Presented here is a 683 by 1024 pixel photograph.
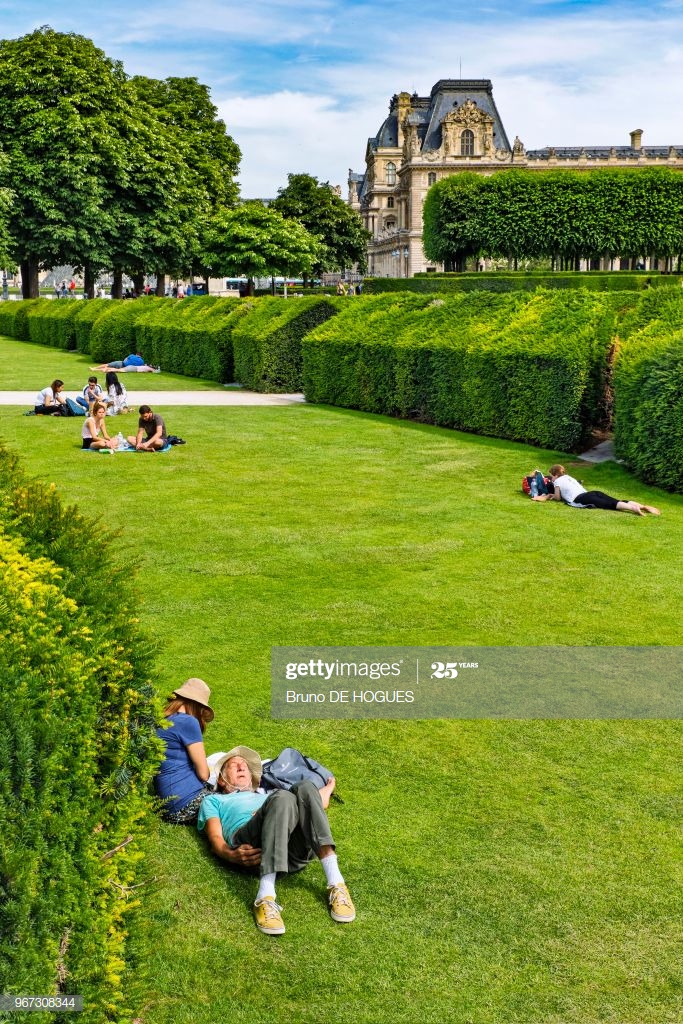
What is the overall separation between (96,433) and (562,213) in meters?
49.5

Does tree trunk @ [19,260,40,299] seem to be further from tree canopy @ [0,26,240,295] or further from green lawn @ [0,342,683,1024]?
green lawn @ [0,342,683,1024]

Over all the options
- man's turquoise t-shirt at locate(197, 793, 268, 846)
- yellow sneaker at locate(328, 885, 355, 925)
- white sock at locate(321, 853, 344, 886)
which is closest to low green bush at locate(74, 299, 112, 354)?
man's turquoise t-shirt at locate(197, 793, 268, 846)

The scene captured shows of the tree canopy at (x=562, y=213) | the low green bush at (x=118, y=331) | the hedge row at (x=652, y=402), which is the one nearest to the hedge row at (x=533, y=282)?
the tree canopy at (x=562, y=213)

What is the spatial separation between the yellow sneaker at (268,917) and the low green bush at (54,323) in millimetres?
35605

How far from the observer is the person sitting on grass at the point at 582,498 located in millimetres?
12258

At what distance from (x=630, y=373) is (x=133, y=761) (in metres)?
11.7

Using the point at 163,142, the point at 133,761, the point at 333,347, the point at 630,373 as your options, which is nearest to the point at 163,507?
the point at 630,373

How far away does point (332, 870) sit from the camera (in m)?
4.94

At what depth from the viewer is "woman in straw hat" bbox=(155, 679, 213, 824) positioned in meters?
5.54

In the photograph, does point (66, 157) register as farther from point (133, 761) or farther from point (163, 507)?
point (133, 761)

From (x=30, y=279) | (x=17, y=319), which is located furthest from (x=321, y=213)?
(x=17, y=319)

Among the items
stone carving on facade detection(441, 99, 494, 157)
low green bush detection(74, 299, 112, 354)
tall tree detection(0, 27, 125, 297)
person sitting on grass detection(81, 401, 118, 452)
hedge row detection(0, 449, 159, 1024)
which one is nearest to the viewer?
hedge row detection(0, 449, 159, 1024)

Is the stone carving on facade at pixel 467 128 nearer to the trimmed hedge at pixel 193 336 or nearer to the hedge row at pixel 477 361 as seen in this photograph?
the trimmed hedge at pixel 193 336

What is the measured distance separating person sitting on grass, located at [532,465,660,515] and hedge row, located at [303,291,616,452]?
349cm
